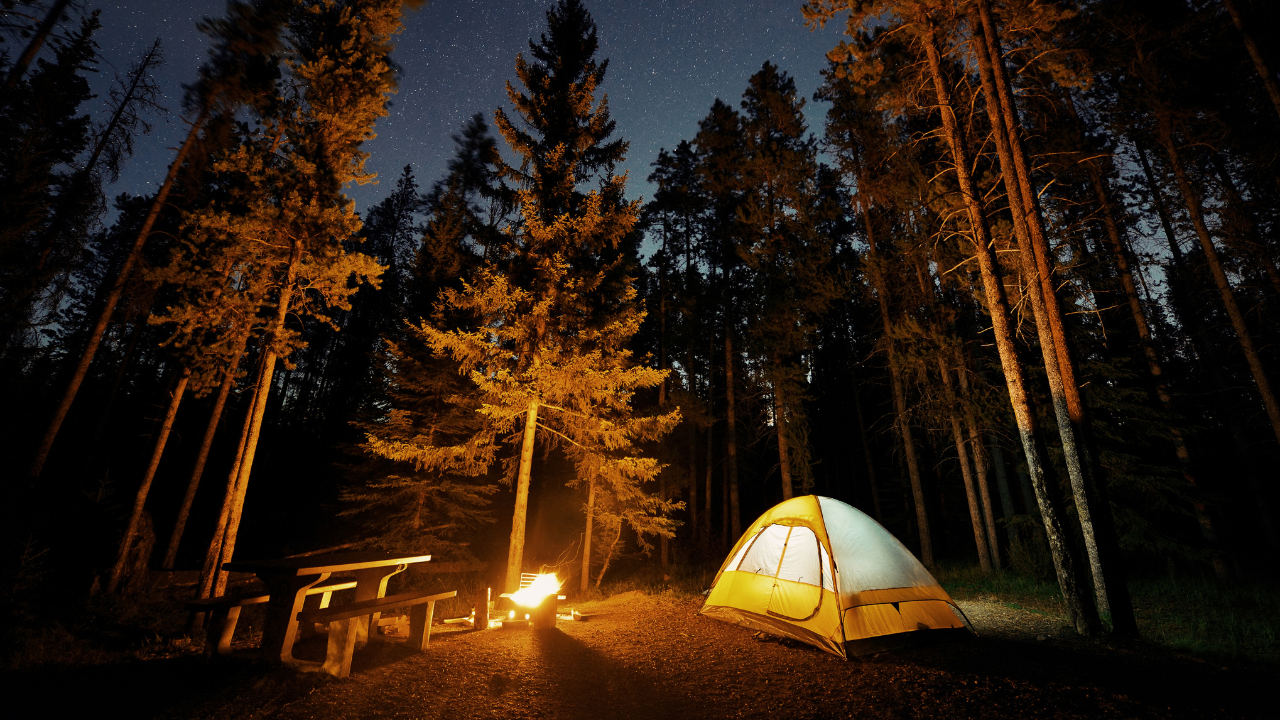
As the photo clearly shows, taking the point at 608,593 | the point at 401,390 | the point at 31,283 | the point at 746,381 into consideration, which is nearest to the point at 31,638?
the point at 401,390

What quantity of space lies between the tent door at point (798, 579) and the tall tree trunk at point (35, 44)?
54.0ft

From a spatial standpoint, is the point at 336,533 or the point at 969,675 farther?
the point at 336,533

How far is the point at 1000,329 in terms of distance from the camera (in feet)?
Answer: 26.8

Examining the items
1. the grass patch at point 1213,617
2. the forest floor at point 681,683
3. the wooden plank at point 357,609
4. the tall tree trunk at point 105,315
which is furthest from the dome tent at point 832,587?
the tall tree trunk at point 105,315

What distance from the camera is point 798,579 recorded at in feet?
23.4

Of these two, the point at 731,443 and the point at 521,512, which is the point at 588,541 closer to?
the point at 731,443

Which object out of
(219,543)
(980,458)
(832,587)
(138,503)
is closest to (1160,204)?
(980,458)

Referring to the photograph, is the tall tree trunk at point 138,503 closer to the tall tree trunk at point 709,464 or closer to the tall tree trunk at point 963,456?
the tall tree trunk at point 709,464

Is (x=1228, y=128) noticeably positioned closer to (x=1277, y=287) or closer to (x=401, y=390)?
(x=1277, y=287)

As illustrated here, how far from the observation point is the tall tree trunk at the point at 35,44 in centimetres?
884

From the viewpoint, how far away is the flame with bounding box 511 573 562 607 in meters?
8.26

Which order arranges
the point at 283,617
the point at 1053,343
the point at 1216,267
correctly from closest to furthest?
the point at 283,617 < the point at 1053,343 < the point at 1216,267

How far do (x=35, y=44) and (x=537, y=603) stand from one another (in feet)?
47.7

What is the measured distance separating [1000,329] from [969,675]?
5660 millimetres
